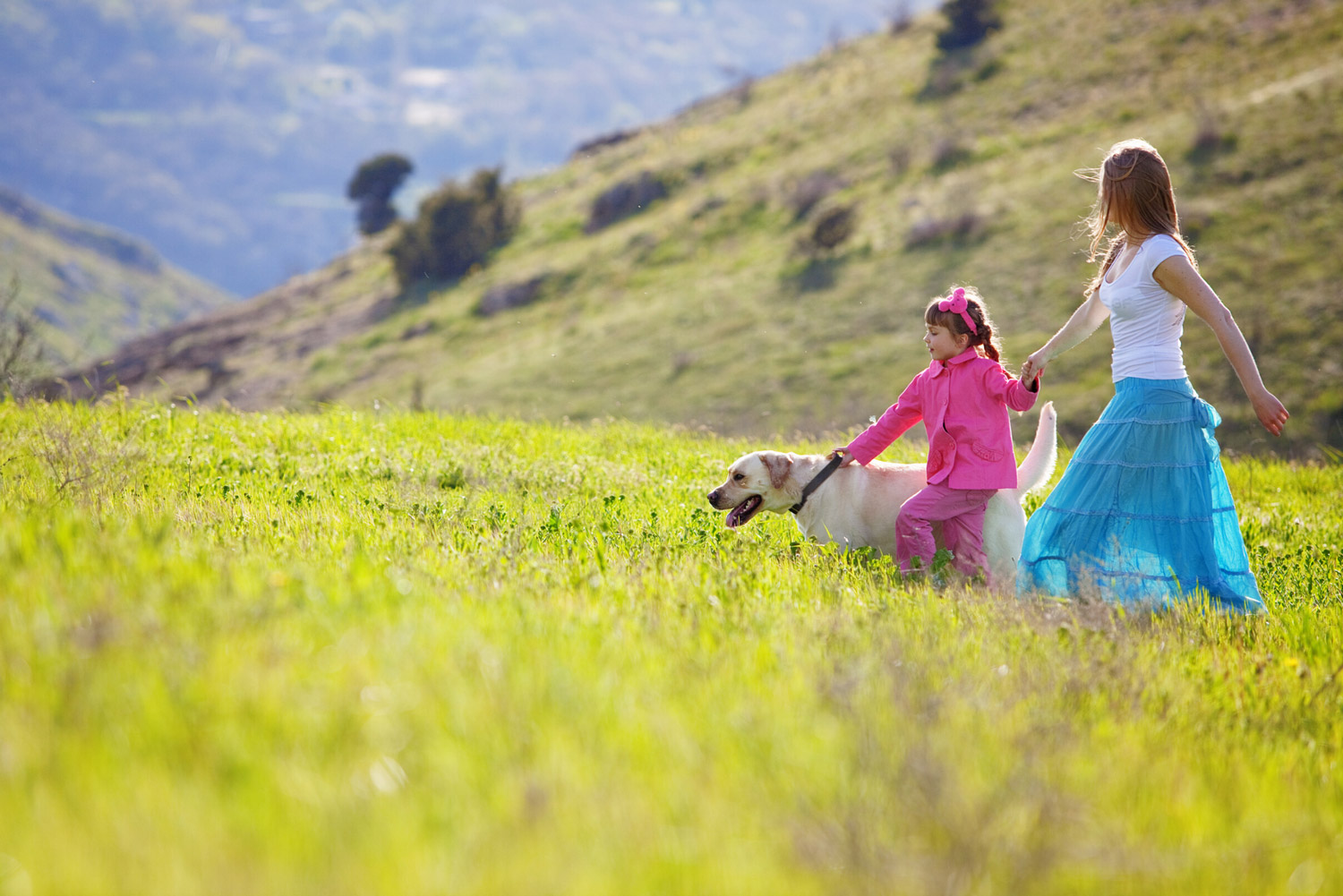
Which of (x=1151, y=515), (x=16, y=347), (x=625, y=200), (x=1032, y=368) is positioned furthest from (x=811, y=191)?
(x=1151, y=515)

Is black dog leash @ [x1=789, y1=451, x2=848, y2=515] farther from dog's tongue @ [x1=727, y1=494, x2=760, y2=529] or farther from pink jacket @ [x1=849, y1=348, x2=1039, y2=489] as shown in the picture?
pink jacket @ [x1=849, y1=348, x2=1039, y2=489]

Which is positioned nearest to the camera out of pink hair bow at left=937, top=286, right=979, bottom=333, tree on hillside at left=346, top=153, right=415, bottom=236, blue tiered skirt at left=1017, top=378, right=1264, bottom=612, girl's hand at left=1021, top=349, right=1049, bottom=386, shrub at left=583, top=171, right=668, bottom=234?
blue tiered skirt at left=1017, top=378, right=1264, bottom=612

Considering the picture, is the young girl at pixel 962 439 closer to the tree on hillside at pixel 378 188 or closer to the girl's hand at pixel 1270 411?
the girl's hand at pixel 1270 411

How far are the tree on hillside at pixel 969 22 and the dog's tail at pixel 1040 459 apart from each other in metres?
40.4

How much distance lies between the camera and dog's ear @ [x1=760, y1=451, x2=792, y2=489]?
19.5 feet

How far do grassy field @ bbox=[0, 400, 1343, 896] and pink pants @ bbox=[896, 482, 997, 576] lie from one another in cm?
89

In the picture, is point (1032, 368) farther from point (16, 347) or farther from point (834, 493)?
point (16, 347)

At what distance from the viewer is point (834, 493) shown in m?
5.91

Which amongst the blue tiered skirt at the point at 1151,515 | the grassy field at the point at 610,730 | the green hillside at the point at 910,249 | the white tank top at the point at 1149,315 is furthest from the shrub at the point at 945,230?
the grassy field at the point at 610,730

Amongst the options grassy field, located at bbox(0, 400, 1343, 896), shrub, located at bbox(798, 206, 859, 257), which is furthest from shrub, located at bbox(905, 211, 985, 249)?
grassy field, located at bbox(0, 400, 1343, 896)

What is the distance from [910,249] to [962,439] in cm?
2364

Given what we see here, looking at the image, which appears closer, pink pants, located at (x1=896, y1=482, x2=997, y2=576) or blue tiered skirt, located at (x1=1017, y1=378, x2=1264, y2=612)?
blue tiered skirt, located at (x1=1017, y1=378, x2=1264, y2=612)

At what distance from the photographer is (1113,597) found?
15.6 ft

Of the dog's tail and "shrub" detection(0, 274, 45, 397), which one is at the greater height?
"shrub" detection(0, 274, 45, 397)
